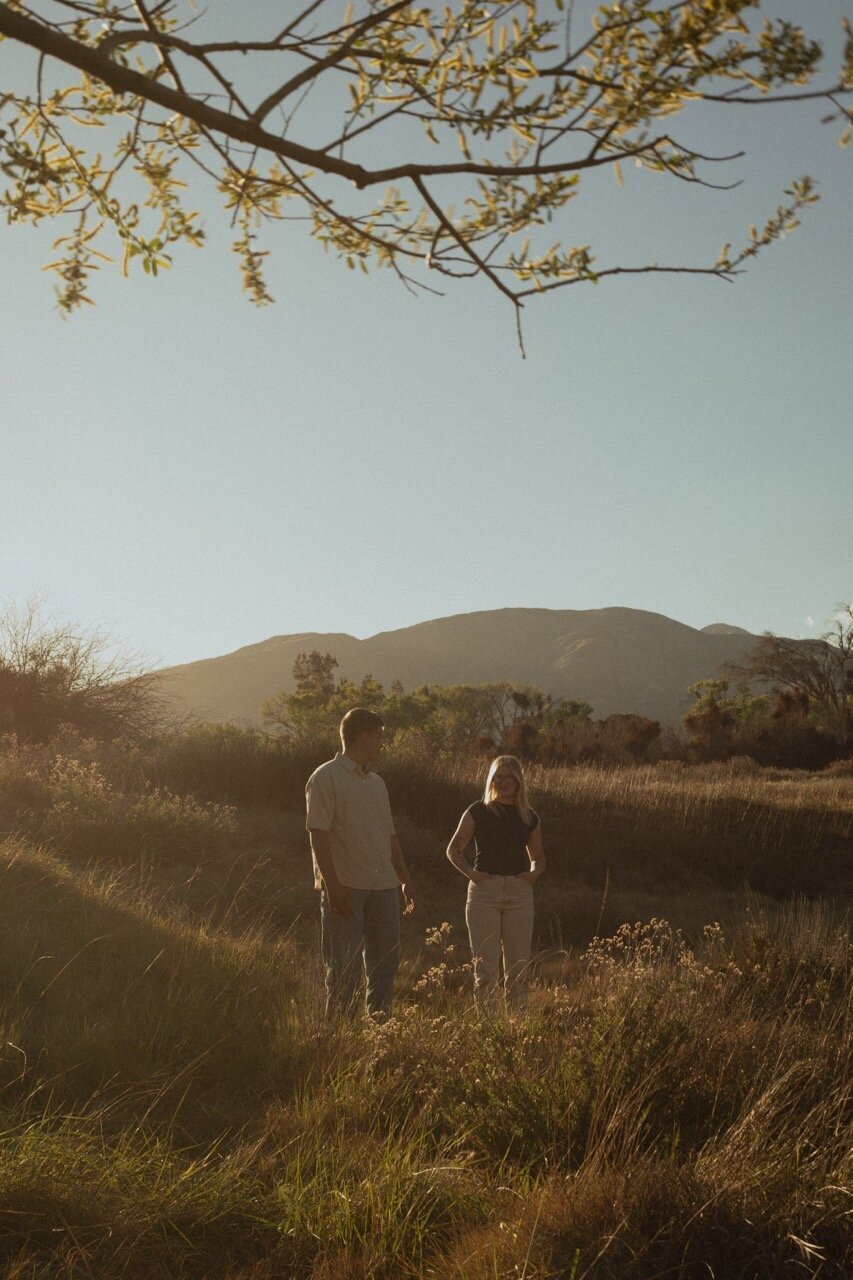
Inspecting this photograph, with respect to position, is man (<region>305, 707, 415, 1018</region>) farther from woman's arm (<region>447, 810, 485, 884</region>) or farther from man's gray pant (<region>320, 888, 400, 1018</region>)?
woman's arm (<region>447, 810, 485, 884</region>)

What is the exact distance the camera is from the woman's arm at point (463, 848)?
284 inches

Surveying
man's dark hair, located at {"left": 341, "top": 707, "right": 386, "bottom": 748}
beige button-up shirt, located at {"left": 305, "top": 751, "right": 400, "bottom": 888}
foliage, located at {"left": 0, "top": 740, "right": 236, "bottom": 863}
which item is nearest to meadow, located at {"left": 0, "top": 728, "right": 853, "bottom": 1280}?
beige button-up shirt, located at {"left": 305, "top": 751, "right": 400, "bottom": 888}

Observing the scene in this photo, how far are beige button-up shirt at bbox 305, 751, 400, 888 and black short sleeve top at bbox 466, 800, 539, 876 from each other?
3.00ft

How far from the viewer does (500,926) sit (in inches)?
288

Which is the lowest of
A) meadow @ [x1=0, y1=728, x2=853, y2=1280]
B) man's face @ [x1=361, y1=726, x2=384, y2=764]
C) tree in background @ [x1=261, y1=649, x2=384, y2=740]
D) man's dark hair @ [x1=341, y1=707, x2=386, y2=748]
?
meadow @ [x1=0, y1=728, x2=853, y2=1280]

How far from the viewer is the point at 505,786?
24.7ft

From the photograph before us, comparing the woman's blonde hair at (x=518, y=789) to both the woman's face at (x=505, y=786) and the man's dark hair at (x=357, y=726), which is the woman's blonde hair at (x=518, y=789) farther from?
the man's dark hair at (x=357, y=726)

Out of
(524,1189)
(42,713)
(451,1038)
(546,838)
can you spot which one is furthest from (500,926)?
(42,713)

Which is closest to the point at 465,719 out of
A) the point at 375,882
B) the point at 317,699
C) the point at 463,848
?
the point at 317,699

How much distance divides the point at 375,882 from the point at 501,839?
3.93 ft

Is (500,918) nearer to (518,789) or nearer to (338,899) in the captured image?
(518,789)

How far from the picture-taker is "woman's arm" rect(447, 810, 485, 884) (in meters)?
7.20

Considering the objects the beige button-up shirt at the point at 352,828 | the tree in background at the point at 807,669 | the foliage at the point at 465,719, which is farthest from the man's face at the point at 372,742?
the tree in background at the point at 807,669

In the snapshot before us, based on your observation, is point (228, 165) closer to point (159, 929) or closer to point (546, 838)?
point (159, 929)
